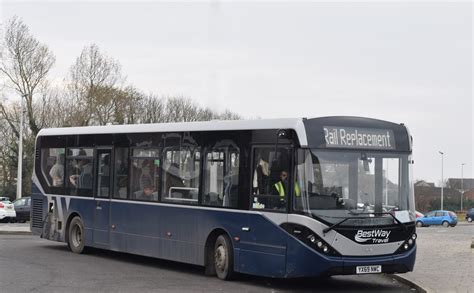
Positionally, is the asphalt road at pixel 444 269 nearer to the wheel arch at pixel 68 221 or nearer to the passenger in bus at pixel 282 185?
the passenger in bus at pixel 282 185

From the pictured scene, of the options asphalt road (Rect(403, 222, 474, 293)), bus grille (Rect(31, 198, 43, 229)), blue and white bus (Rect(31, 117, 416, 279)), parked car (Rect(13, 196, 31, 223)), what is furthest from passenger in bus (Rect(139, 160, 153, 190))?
parked car (Rect(13, 196, 31, 223))

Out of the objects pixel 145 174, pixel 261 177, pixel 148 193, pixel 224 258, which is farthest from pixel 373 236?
pixel 145 174

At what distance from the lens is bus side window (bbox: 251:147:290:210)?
13.1 meters

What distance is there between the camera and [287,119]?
13.3m

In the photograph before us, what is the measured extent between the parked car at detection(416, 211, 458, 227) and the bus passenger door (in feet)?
151

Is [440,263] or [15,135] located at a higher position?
[15,135]

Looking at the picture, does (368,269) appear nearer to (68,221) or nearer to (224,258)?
(224,258)

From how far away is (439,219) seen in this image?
61.0 m

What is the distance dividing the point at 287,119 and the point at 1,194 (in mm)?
55818

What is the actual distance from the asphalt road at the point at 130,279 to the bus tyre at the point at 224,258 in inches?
6.8

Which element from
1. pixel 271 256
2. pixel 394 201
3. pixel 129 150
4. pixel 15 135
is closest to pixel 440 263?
pixel 394 201

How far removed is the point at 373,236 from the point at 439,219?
5002 centimetres

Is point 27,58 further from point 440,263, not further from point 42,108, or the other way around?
point 440,263

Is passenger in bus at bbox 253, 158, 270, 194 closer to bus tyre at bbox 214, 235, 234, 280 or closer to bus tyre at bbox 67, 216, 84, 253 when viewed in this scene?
bus tyre at bbox 214, 235, 234, 280
